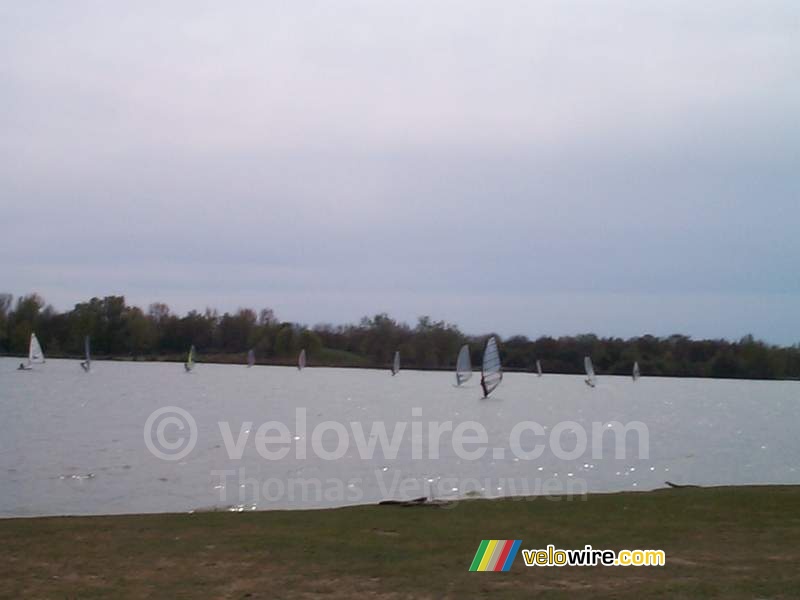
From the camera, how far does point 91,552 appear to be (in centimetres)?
953

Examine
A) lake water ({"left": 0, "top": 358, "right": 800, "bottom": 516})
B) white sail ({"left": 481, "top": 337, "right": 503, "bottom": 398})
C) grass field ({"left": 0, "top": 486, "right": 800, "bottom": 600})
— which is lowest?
lake water ({"left": 0, "top": 358, "right": 800, "bottom": 516})

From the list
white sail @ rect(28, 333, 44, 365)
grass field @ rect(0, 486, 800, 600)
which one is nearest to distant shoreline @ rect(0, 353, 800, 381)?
white sail @ rect(28, 333, 44, 365)

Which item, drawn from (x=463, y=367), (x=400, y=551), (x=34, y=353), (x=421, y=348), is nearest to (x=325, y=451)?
(x=400, y=551)

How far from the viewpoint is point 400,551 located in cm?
955

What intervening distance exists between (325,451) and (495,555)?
621 inches

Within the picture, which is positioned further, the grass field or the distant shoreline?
the distant shoreline

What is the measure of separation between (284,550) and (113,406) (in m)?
34.6

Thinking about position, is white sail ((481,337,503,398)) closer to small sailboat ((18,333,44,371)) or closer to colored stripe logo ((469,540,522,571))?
small sailboat ((18,333,44,371))

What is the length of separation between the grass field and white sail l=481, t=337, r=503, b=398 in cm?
4612

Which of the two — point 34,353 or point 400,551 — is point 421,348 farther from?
point 400,551

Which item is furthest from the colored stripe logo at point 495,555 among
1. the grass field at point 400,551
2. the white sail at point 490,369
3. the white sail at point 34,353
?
the white sail at point 34,353

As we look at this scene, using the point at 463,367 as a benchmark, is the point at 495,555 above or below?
below

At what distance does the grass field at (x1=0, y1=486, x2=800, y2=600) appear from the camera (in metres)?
7.99

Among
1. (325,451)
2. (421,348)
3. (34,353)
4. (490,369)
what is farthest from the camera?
(421,348)
